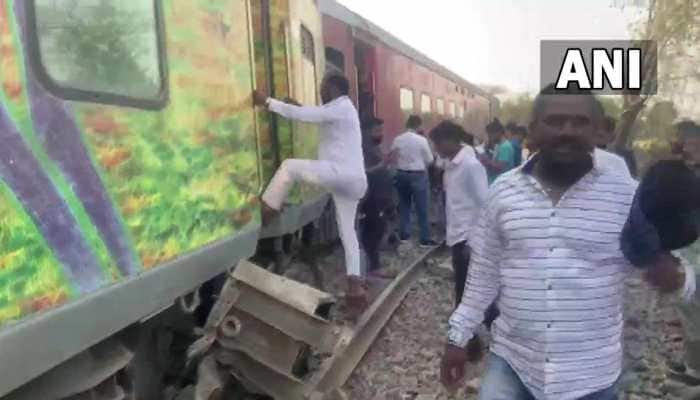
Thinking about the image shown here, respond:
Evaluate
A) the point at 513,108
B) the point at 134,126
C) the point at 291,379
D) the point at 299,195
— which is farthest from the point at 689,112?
the point at 513,108

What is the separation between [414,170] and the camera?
1262 cm

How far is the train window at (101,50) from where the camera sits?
331 centimetres

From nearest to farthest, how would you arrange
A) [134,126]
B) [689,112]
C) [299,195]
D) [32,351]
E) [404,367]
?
[32,351]
[134,126]
[404,367]
[299,195]
[689,112]

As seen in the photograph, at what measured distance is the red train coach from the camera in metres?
12.0

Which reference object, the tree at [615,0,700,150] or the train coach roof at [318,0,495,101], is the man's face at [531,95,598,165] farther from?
the tree at [615,0,700,150]

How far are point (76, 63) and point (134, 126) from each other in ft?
1.52

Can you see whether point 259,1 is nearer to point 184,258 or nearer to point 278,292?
point 278,292

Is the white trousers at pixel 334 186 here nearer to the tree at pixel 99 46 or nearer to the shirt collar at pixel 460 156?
the shirt collar at pixel 460 156

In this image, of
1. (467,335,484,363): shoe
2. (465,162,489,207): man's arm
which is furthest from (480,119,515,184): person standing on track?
(467,335,484,363): shoe

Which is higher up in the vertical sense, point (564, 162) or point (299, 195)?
point (564, 162)

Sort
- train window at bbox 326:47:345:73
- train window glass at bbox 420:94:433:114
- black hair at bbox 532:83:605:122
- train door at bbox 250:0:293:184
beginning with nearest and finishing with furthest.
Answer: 1. black hair at bbox 532:83:605:122
2. train door at bbox 250:0:293:184
3. train window at bbox 326:47:345:73
4. train window glass at bbox 420:94:433:114

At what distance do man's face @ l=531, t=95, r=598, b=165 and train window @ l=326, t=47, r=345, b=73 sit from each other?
8.28 m

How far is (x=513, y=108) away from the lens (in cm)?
4525

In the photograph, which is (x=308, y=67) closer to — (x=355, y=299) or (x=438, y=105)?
(x=355, y=299)
